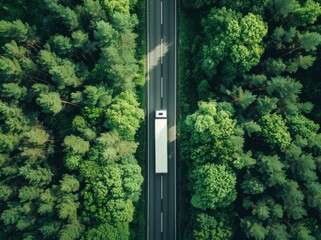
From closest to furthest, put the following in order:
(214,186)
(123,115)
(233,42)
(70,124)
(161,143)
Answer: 1. (214,186)
2. (233,42)
3. (123,115)
4. (70,124)
5. (161,143)

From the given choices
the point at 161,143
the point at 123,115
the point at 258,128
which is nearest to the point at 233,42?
the point at 258,128

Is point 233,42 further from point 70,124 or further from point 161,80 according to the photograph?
point 70,124

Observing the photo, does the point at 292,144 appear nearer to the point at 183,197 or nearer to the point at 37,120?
the point at 183,197

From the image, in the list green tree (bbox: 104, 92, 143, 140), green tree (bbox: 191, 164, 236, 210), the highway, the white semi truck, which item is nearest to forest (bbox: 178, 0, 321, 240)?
green tree (bbox: 191, 164, 236, 210)

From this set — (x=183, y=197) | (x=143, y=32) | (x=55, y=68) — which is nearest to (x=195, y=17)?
(x=143, y=32)

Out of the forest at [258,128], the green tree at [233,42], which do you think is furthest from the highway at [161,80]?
the green tree at [233,42]

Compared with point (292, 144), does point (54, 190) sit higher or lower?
lower

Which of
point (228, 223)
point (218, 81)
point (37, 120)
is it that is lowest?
point (228, 223)

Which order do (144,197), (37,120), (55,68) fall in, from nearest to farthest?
(55,68)
(37,120)
(144,197)
